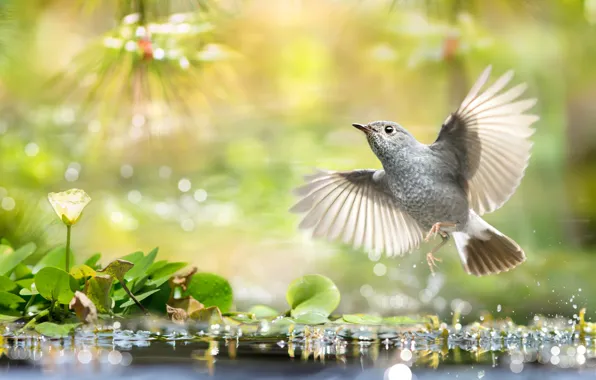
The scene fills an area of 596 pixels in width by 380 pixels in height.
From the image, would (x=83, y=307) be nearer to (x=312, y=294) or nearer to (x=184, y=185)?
(x=312, y=294)

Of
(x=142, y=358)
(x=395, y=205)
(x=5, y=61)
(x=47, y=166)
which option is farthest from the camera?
(x=47, y=166)

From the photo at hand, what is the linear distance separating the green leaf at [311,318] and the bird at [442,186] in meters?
0.12

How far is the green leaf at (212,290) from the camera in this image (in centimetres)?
101

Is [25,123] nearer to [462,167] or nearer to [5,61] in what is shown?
[5,61]

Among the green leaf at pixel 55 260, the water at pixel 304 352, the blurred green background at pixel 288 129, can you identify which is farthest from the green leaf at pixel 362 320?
the blurred green background at pixel 288 129

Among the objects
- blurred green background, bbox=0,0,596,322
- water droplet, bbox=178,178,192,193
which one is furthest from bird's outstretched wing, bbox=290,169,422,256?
water droplet, bbox=178,178,192,193

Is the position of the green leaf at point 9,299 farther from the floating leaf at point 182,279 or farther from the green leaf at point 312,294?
the green leaf at point 312,294

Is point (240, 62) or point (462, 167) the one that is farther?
point (240, 62)

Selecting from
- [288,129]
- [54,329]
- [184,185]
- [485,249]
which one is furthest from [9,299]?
[288,129]

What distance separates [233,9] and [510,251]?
1180 millimetres

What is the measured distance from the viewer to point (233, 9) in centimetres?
188

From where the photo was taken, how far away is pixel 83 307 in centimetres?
85

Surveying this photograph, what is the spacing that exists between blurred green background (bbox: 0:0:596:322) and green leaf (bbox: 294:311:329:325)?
2.53ft

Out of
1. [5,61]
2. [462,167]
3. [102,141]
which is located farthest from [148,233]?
[462,167]
